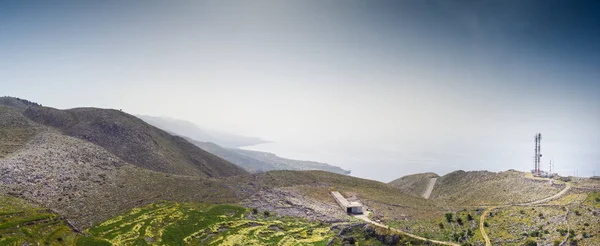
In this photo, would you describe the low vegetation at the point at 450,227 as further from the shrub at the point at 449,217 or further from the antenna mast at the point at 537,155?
the antenna mast at the point at 537,155

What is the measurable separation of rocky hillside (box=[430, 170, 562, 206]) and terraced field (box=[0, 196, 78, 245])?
8935cm

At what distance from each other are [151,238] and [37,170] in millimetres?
37166

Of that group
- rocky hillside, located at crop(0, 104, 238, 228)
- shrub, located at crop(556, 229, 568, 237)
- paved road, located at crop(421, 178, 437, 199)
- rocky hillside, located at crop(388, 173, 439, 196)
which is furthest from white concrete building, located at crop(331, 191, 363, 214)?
rocky hillside, located at crop(388, 173, 439, 196)

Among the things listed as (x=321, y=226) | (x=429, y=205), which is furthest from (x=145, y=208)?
(x=429, y=205)

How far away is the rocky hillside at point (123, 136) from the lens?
113500 mm

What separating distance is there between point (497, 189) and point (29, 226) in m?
110

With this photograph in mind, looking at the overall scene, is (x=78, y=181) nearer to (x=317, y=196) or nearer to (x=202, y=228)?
(x=202, y=228)

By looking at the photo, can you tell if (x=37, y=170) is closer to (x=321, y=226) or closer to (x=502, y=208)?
(x=321, y=226)

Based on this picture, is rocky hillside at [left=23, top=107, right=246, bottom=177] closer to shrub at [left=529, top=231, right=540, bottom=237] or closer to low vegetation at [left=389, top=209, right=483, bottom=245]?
low vegetation at [left=389, top=209, right=483, bottom=245]

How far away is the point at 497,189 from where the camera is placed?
90.9 meters

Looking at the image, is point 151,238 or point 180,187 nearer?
point 151,238

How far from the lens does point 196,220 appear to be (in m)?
62.6

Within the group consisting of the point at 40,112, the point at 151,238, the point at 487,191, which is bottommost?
the point at 151,238

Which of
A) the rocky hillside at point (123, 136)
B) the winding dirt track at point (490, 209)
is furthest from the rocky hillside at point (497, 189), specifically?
the rocky hillside at point (123, 136)
